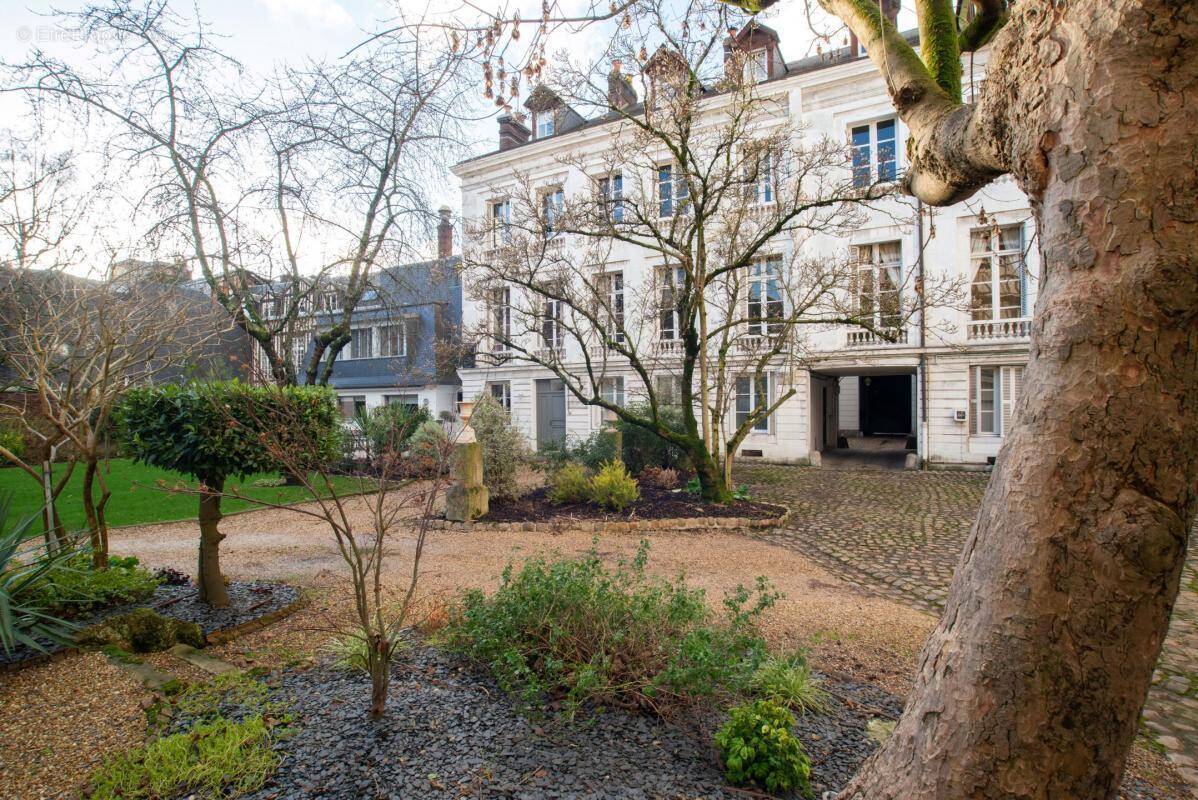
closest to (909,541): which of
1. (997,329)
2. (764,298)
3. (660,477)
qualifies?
(660,477)

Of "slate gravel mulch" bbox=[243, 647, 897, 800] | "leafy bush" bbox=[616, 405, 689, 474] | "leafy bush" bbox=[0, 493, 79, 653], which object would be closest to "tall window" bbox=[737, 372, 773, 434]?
"leafy bush" bbox=[616, 405, 689, 474]

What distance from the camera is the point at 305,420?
486 cm

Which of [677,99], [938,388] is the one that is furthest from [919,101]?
[938,388]

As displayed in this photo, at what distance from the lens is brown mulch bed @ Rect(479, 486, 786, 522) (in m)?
8.64

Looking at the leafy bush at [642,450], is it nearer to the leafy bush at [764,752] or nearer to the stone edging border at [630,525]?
the stone edging border at [630,525]

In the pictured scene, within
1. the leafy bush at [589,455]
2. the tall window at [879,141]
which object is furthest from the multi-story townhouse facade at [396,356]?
the tall window at [879,141]

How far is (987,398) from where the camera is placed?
14.5 m

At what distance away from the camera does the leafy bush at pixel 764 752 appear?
89.4 inches

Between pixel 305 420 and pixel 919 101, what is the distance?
4.69 metres

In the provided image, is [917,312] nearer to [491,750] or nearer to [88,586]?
[491,750]

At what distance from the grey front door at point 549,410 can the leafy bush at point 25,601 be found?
54.6 feet

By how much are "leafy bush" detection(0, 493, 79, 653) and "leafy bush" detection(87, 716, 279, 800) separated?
1386mm

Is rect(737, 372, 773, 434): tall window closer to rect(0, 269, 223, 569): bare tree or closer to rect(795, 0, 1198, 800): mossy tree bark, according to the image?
rect(0, 269, 223, 569): bare tree

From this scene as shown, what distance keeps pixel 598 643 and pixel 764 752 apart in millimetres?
1044
